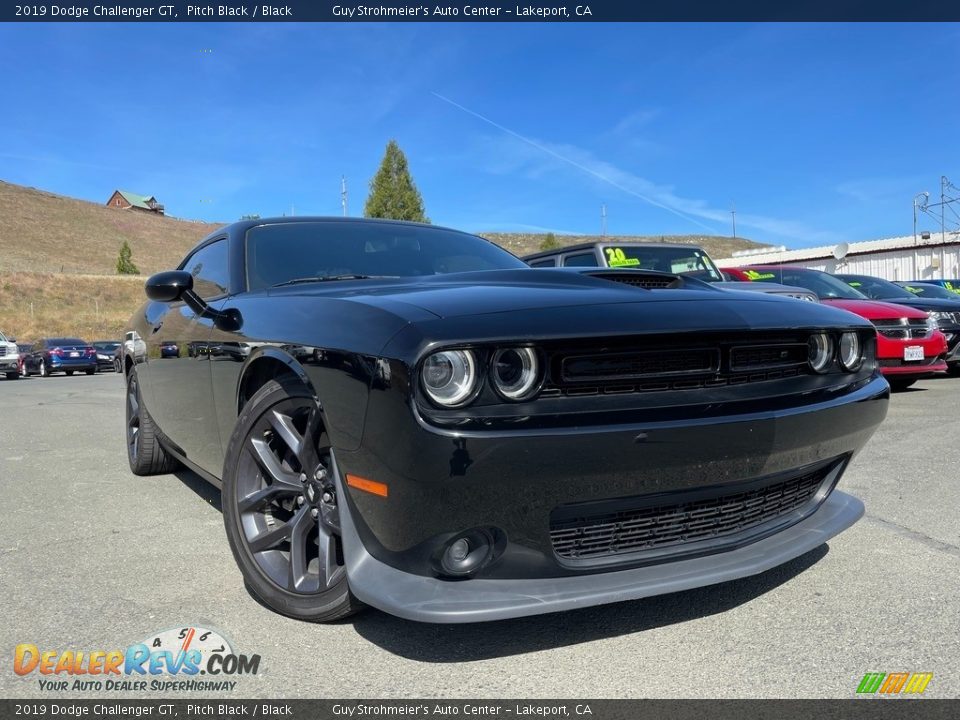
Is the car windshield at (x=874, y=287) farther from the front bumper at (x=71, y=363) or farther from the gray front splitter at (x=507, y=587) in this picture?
the front bumper at (x=71, y=363)

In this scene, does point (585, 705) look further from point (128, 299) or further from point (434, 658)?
point (128, 299)

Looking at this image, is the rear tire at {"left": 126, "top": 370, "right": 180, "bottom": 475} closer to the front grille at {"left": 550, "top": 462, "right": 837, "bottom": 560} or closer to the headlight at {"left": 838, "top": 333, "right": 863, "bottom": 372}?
the front grille at {"left": 550, "top": 462, "right": 837, "bottom": 560}

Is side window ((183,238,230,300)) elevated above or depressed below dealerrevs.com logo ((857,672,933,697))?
above

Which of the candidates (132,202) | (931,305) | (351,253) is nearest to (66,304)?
(931,305)

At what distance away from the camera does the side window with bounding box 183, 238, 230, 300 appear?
3469 mm

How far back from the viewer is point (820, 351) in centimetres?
250

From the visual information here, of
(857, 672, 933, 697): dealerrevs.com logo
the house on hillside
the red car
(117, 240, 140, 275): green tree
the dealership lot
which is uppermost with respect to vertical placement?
the house on hillside

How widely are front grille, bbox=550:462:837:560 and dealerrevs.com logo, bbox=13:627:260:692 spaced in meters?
0.93

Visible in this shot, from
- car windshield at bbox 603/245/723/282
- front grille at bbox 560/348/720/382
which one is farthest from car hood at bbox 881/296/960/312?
front grille at bbox 560/348/720/382

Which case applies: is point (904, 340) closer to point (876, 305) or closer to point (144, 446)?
→ point (876, 305)

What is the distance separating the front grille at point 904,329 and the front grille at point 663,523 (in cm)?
623

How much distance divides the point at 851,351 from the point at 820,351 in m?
0.21

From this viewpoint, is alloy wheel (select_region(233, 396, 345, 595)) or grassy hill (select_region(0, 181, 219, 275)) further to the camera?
grassy hill (select_region(0, 181, 219, 275))

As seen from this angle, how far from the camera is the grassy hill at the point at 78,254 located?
39344 millimetres
